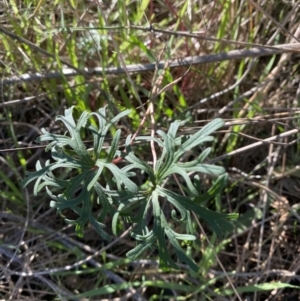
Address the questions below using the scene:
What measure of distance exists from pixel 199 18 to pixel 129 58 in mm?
267

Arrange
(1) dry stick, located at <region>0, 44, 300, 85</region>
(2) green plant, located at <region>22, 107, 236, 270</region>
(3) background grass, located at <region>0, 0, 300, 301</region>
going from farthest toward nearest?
(3) background grass, located at <region>0, 0, 300, 301</region>
(1) dry stick, located at <region>0, 44, 300, 85</region>
(2) green plant, located at <region>22, 107, 236, 270</region>

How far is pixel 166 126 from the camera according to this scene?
1.58 m

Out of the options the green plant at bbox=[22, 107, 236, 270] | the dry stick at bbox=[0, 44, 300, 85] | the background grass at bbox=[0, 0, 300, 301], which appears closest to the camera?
the green plant at bbox=[22, 107, 236, 270]

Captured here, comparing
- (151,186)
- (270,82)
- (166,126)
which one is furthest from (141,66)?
(151,186)

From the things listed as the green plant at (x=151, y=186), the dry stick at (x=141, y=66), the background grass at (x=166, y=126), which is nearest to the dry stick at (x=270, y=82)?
the background grass at (x=166, y=126)

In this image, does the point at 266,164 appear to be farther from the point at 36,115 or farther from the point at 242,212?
the point at 36,115

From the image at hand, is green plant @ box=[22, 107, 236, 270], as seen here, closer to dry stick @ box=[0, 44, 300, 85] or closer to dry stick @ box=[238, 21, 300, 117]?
dry stick @ box=[0, 44, 300, 85]

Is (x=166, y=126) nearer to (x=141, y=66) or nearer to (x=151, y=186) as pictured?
(x=141, y=66)

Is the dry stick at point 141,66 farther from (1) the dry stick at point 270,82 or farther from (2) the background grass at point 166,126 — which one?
(1) the dry stick at point 270,82

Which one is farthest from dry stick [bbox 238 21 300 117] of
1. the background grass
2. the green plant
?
the green plant

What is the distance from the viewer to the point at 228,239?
5.16ft

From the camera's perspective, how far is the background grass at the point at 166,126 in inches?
60.4

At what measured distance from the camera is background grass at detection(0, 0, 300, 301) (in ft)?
5.03

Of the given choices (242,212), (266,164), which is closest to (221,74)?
(266,164)
